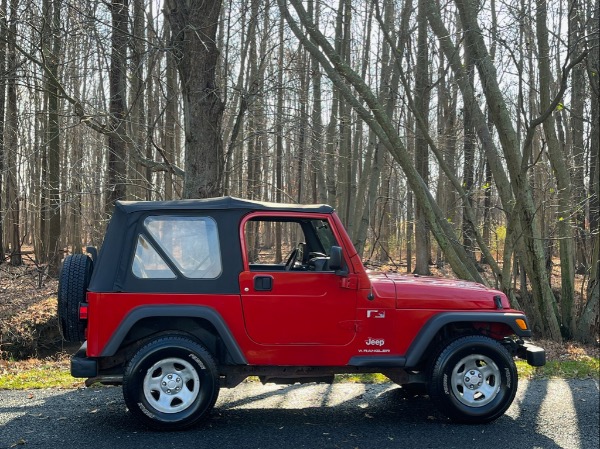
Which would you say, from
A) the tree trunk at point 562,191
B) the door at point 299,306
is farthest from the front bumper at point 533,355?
the tree trunk at point 562,191

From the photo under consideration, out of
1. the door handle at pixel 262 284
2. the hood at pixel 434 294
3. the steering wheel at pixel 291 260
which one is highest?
the steering wheel at pixel 291 260

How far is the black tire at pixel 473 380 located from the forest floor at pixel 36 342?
4.55 m

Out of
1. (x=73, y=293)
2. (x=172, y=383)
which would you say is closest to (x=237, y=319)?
(x=172, y=383)

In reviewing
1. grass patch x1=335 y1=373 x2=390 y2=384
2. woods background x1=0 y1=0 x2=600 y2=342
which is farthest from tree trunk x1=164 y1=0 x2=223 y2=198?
grass patch x1=335 y1=373 x2=390 y2=384

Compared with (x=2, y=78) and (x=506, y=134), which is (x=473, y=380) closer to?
(x=506, y=134)

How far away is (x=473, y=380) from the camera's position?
556 cm

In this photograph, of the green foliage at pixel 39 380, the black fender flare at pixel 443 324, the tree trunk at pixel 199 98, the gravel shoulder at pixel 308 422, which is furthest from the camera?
the tree trunk at pixel 199 98

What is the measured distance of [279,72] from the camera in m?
12.2

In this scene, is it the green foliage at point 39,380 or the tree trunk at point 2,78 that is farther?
the tree trunk at point 2,78

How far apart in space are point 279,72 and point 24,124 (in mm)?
11607

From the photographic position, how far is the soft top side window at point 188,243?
17.4 ft

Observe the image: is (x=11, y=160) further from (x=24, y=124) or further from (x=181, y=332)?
(x=181, y=332)

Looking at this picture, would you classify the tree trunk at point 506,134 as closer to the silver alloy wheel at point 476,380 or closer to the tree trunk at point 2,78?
the silver alloy wheel at point 476,380

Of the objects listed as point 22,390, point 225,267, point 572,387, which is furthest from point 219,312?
point 572,387
